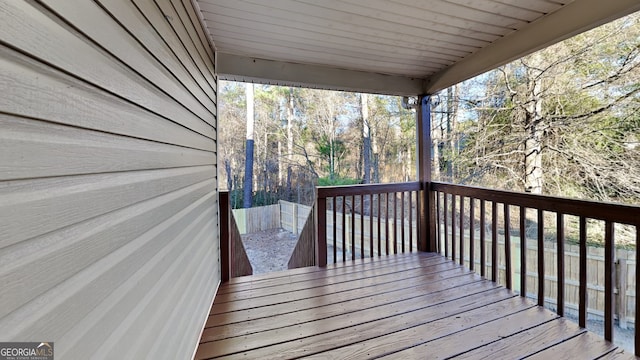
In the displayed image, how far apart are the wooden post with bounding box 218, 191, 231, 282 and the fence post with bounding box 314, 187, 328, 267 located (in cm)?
103

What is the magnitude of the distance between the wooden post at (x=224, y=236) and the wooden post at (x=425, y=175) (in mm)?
2528

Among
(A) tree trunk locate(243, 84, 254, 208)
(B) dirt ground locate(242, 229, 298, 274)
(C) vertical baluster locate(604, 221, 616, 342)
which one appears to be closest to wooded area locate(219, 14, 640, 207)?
(A) tree trunk locate(243, 84, 254, 208)

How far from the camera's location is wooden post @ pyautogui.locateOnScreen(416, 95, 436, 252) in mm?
3666

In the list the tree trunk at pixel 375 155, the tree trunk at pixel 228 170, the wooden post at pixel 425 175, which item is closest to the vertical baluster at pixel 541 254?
the wooden post at pixel 425 175

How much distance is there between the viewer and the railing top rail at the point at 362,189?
3289 millimetres

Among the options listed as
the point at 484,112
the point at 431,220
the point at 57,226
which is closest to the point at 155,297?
the point at 57,226

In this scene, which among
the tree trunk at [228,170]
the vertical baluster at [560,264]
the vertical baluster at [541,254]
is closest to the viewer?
the vertical baluster at [560,264]

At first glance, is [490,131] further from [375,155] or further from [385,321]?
[385,321]

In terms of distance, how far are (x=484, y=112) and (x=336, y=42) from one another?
16.4 feet

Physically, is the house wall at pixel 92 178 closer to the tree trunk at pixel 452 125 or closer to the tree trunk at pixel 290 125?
the tree trunk at pixel 452 125

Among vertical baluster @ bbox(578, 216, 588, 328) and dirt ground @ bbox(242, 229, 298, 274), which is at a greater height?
vertical baluster @ bbox(578, 216, 588, 328)

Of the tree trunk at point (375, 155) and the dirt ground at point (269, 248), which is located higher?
the tree trunk at point (375, 155)

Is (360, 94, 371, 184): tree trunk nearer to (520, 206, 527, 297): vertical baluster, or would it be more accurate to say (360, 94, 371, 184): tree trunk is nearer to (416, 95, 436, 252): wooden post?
(416, 95, 436, 252): wooden post

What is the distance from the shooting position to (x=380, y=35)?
245cm
